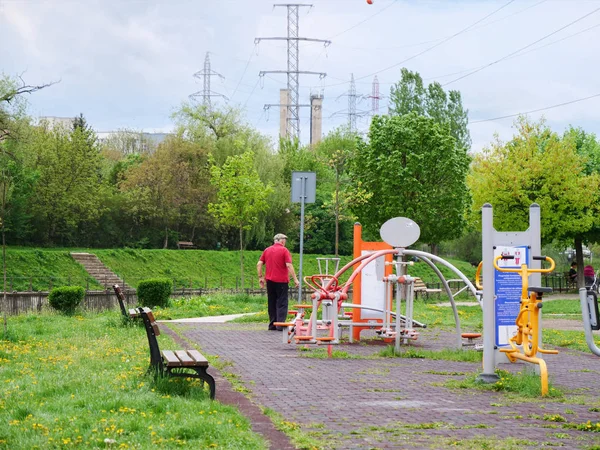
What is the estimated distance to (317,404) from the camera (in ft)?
28.7

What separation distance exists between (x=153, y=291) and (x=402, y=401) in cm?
1609

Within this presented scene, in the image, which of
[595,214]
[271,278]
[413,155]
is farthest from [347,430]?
[595,214]

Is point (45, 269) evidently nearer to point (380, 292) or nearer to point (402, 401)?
point (380, 292)

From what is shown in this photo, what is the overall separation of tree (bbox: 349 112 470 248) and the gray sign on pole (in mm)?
14187

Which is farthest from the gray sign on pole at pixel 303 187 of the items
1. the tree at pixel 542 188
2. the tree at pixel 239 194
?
the tree at pixel 542 188

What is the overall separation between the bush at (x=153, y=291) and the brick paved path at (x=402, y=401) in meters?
9.82

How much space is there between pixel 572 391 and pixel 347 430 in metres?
3.76

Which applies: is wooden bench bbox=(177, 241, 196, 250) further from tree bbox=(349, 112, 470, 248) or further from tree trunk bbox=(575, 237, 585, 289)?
tree trunk bbox=(575, 237, 585, 289)

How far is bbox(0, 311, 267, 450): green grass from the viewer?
251 inches

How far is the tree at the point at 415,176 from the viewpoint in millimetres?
34469

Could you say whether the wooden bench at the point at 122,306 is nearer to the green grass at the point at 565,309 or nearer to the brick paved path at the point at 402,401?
the brick paved path at the point at 402,401

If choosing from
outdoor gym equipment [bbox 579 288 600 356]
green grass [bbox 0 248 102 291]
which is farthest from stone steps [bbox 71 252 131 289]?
outdoor gym equipment [bbox 579 288 600 356]

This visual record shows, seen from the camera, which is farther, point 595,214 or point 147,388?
point 595,214

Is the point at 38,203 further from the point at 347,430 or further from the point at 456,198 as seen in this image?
the point at 347,430
